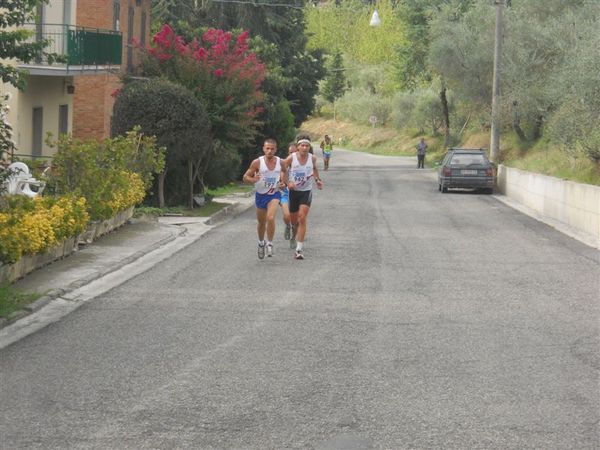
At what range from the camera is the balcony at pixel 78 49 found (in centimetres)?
Answer: 2847

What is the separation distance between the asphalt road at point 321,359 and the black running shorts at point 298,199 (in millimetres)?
821

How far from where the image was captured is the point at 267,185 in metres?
17.0

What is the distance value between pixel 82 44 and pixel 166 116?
5466 mm

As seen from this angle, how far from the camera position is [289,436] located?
22.4 ft

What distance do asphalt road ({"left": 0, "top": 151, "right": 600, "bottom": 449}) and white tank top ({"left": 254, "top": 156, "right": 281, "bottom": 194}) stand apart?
1.06 meters

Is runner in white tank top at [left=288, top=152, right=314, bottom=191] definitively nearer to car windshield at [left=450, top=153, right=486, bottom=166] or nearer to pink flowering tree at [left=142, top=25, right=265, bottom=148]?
pink flowering tree at [left=142, top=25, right=265, bottom=148]

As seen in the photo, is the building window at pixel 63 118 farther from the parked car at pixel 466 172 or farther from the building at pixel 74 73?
the parked car at pixel 466 172

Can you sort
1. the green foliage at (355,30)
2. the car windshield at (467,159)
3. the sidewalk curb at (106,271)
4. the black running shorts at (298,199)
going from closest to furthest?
the sidewalk curb at (106,271) < the black running shorts at (298,199) < the car windshield at (467,159) < the green foliage at (355,30)

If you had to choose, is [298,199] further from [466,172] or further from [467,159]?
[467,159]

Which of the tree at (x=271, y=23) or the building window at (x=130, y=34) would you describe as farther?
the tree at (x=271, y=23)

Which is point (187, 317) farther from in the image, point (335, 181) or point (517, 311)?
point (335, 181)

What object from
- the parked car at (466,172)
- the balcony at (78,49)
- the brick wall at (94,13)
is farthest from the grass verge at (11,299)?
the parked car at (466,172)

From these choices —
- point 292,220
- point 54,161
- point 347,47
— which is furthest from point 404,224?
point 347,47

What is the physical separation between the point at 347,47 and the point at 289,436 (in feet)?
400
